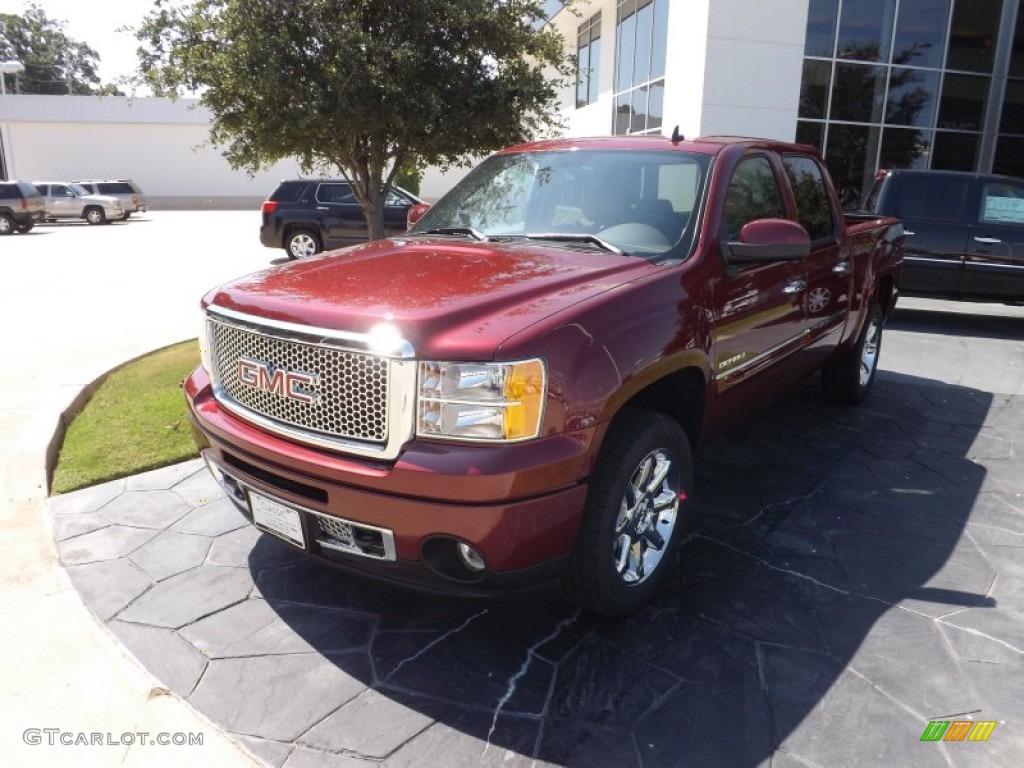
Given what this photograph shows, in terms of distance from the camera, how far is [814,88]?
643 inches

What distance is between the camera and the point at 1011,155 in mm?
17422

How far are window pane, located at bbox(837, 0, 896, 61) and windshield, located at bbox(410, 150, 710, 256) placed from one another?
1503 centimetres

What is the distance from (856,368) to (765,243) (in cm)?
276

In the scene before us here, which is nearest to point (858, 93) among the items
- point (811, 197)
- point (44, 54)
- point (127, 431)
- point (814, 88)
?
point (814, 88)

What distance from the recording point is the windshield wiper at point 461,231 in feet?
12.5

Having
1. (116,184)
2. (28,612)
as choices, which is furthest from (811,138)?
(116,184)

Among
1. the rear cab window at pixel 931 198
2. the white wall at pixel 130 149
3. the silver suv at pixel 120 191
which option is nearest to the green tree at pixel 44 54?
the white wall at pixel 130 149

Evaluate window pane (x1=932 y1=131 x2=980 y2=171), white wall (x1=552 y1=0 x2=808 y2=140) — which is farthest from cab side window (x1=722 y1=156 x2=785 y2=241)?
window pane (x1=932 y1=131 x2=980 y2=171)

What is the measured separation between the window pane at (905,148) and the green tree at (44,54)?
8391 cm

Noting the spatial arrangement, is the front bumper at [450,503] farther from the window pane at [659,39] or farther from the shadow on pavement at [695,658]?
the window pane at [659,39]

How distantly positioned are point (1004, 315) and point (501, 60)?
800cm

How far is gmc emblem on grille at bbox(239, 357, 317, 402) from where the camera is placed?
2701mm

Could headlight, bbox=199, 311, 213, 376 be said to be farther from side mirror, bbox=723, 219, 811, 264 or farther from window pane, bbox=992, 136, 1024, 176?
window pane, bbox=992, 136, 1024, 176

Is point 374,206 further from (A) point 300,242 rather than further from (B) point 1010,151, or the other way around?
(B) point 1010,151
